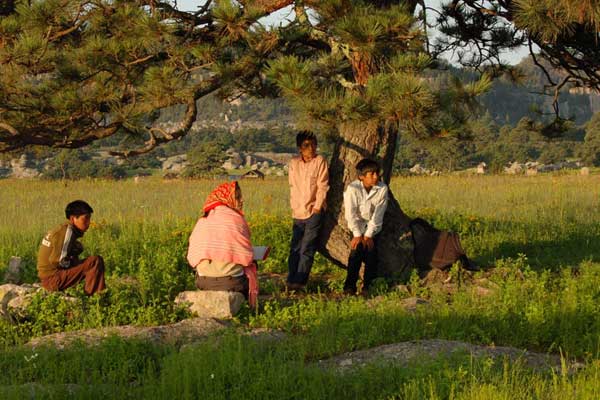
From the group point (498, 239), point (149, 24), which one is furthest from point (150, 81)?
point (498, 239)

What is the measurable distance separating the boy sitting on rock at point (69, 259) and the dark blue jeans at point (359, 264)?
8.35ft

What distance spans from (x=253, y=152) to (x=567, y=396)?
319 feet

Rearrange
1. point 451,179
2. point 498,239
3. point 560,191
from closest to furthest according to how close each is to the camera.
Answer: point 498,239
point 560,191
point 451,179

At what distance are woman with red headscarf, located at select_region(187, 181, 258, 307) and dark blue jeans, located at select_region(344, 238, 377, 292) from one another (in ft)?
4.27

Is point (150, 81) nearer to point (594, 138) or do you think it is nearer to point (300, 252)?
point (300, 252)

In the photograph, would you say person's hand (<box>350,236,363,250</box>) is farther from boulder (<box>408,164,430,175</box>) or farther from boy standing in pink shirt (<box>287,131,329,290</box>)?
boulder (<box>408,164,430,175</box>)

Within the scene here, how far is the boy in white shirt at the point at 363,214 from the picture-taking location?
25.5 feet

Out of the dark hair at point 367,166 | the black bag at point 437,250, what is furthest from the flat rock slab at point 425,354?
the black bag at point 437,250

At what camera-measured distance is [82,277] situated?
7.10 m

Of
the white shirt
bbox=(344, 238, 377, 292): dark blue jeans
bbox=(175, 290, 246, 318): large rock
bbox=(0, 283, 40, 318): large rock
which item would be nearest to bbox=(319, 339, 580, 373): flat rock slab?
bbox=(175, 290, 246, 318): large rock

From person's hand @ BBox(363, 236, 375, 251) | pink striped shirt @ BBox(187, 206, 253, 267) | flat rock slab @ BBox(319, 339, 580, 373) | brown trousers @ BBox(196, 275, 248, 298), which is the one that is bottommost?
flat rock slab @ BBox(319, 339, 580, 373)

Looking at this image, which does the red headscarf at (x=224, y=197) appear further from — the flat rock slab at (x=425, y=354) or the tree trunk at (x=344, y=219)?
the flat rock slab at (x=425, y=354)

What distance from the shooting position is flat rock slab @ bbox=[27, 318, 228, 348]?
5.70m

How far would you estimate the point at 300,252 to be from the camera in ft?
26.5
